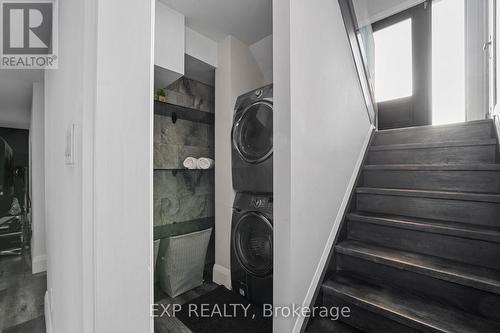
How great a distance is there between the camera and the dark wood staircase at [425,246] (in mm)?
1062

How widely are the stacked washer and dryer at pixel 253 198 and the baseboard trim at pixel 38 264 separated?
2.40 meters

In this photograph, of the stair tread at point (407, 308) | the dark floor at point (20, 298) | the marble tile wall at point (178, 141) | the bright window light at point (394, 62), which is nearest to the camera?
the stair tread at point (407, 308)

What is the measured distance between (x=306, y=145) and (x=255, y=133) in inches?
29.4

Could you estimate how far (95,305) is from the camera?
1.61ft

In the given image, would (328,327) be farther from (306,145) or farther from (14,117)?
(14,117)

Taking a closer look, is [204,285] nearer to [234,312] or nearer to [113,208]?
→ [234,312]

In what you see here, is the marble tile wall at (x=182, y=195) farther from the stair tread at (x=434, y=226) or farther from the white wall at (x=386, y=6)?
the white wall at (x=386, y=6)

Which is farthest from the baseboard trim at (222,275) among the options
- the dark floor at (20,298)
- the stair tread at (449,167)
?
the stair tread at (449,167)

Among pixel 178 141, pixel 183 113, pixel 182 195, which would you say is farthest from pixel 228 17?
pixel 182 195

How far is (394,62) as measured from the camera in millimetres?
3172

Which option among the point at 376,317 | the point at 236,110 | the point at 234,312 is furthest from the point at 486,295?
the point at 236,110

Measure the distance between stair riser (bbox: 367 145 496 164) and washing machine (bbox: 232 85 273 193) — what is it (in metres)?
0.99

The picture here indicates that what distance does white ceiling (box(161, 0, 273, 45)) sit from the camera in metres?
1.93

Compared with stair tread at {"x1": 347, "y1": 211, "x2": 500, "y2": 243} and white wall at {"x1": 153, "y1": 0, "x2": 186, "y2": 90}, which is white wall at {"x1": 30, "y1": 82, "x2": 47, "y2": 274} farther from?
stair tread at {"x1": 347, "y1": 211, "x2": 500, "y2": 243}
